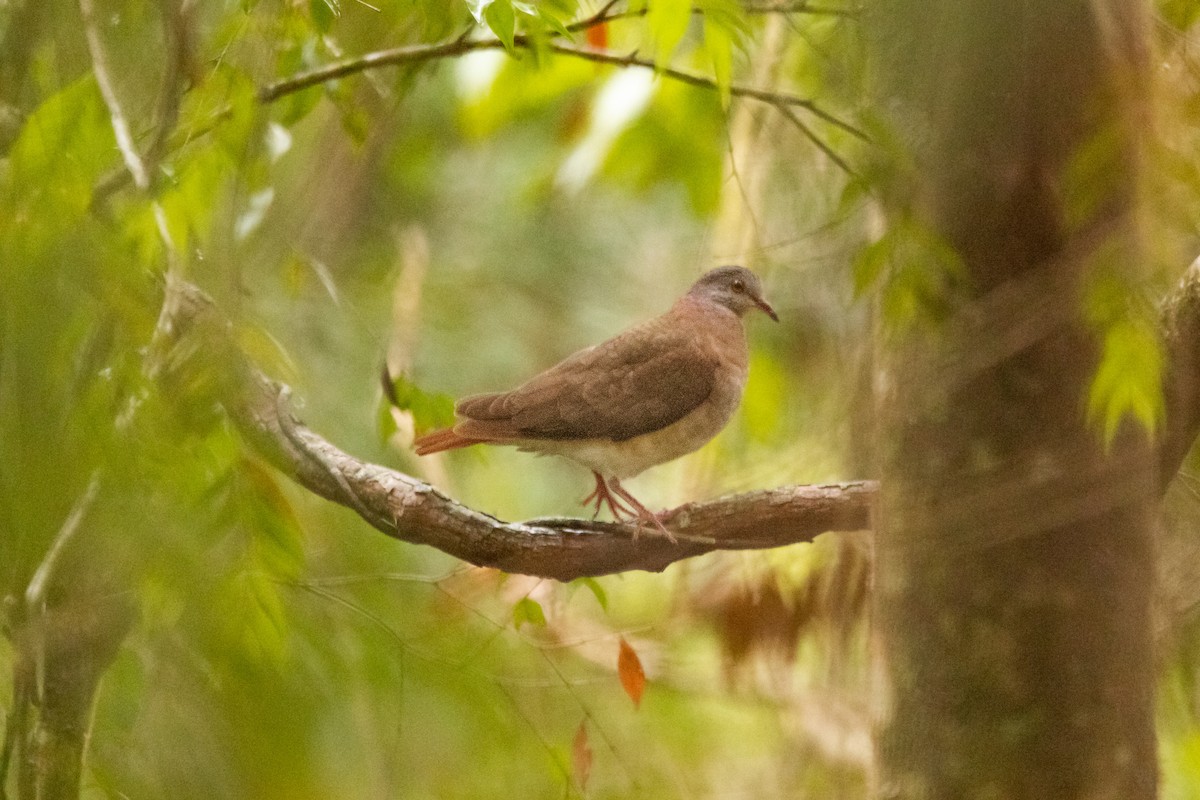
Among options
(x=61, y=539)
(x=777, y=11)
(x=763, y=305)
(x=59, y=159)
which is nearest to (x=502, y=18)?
(x=777, y=11)

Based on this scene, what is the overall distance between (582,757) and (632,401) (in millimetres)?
590

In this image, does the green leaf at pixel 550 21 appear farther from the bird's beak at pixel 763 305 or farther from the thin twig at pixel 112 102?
the bird's beak at pixel 763 305

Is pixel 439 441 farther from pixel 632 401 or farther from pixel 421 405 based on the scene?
pixel 632 401

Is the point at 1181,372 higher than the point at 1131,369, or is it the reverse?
the point at 1181,372

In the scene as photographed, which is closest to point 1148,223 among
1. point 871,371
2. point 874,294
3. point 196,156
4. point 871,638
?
point 874,294

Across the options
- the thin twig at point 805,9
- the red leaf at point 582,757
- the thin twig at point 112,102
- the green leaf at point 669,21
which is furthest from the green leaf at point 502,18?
the red leaf at point 582,757

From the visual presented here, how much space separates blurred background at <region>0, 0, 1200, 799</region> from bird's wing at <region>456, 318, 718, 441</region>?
6.2 inches

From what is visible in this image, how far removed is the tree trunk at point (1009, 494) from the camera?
4.25 feet

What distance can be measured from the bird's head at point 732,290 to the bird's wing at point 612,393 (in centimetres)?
11

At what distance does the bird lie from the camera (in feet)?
6.12

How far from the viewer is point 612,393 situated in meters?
1.96

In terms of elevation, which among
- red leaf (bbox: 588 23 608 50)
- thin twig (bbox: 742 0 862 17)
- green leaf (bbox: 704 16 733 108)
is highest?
red leaf (bbox: 588 23 608 50)

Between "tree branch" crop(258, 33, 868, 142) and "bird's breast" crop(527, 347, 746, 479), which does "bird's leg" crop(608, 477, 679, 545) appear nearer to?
"bird's breast" crop(527, 347, 746, 479)

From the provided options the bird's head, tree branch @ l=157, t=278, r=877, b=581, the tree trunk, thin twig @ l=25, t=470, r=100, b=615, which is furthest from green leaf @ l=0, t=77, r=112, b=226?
the bird's head
